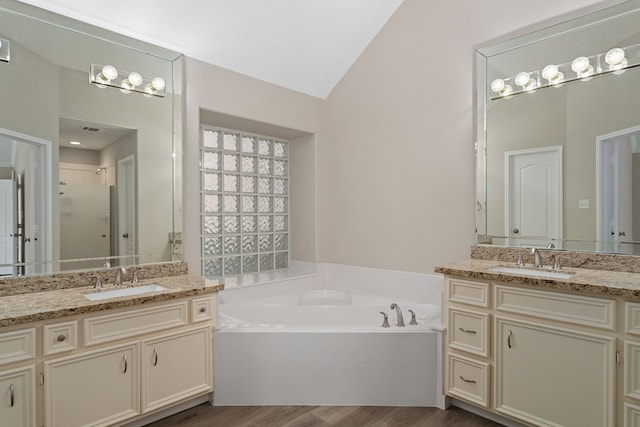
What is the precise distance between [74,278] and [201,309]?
774 mm

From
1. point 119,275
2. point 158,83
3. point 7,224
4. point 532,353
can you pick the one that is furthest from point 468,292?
point 7,224

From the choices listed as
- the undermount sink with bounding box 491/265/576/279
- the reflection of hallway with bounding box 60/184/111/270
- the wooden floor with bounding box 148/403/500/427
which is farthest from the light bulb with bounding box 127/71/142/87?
the undermount sink with bounding box 491/265/576/279

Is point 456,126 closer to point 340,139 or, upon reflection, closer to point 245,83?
point 340,139

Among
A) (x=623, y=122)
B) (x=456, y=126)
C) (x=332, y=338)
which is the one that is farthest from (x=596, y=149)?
(x=332, y=338)

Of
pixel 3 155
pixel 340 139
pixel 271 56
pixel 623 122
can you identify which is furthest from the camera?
pixel 340 139

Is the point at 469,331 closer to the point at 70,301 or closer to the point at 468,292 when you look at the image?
the point at 468,292

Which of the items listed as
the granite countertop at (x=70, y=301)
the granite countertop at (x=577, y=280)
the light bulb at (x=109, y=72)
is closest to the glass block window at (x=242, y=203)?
the light bulb at (x=109, y=72)

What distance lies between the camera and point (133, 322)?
1912mm

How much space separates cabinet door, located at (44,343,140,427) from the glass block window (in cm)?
149

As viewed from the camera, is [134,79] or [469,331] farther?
[134,79]

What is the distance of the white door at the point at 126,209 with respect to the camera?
2400 millimetres

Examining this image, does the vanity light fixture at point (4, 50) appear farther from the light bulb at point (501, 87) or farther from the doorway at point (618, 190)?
the doorway at point (618, 190)

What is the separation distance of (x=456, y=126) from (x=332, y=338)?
5.90ft

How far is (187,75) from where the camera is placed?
8.88ft
